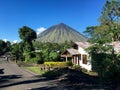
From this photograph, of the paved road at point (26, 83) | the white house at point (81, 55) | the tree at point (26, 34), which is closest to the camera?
the paved road at point (26, 83)

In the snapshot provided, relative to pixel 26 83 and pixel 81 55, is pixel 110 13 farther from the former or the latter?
pixel 26 83

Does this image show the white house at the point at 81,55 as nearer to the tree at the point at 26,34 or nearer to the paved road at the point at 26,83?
the paved road at the point at 26,83

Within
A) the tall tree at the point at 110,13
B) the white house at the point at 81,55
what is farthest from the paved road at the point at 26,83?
the tall tree at the point at 110,13

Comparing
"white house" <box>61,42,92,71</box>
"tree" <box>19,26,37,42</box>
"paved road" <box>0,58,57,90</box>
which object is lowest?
"paved road" <box>0,58,57,90</box>

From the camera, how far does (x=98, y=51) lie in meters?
24.3

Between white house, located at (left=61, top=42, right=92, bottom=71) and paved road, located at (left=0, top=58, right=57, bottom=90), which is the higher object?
white house, located at (left=61, top=42, right=92, bottom=71)

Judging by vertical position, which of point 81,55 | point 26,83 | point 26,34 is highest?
point 26,34

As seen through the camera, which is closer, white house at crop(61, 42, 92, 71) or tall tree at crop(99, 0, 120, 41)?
white house at crop(61, 42, 92, 71)

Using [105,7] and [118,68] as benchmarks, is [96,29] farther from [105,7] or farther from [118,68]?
[118,68]

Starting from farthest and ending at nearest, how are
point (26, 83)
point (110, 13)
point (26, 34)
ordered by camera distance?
point (26, 34) → point (110, 13) → point (26, 83)

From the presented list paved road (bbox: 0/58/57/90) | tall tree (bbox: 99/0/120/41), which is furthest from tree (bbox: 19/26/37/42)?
paved road (bbox: 0/58/57/90)

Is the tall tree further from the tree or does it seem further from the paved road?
the paved road

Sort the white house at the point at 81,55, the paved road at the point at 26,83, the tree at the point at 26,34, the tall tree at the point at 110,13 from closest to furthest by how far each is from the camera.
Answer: the paved road at the point at 26,83, the white house at the point at 81,55, the tall tree at the point at 110,13, the tree at the point at 26,34

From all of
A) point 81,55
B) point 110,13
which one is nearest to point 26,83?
point 81,55
